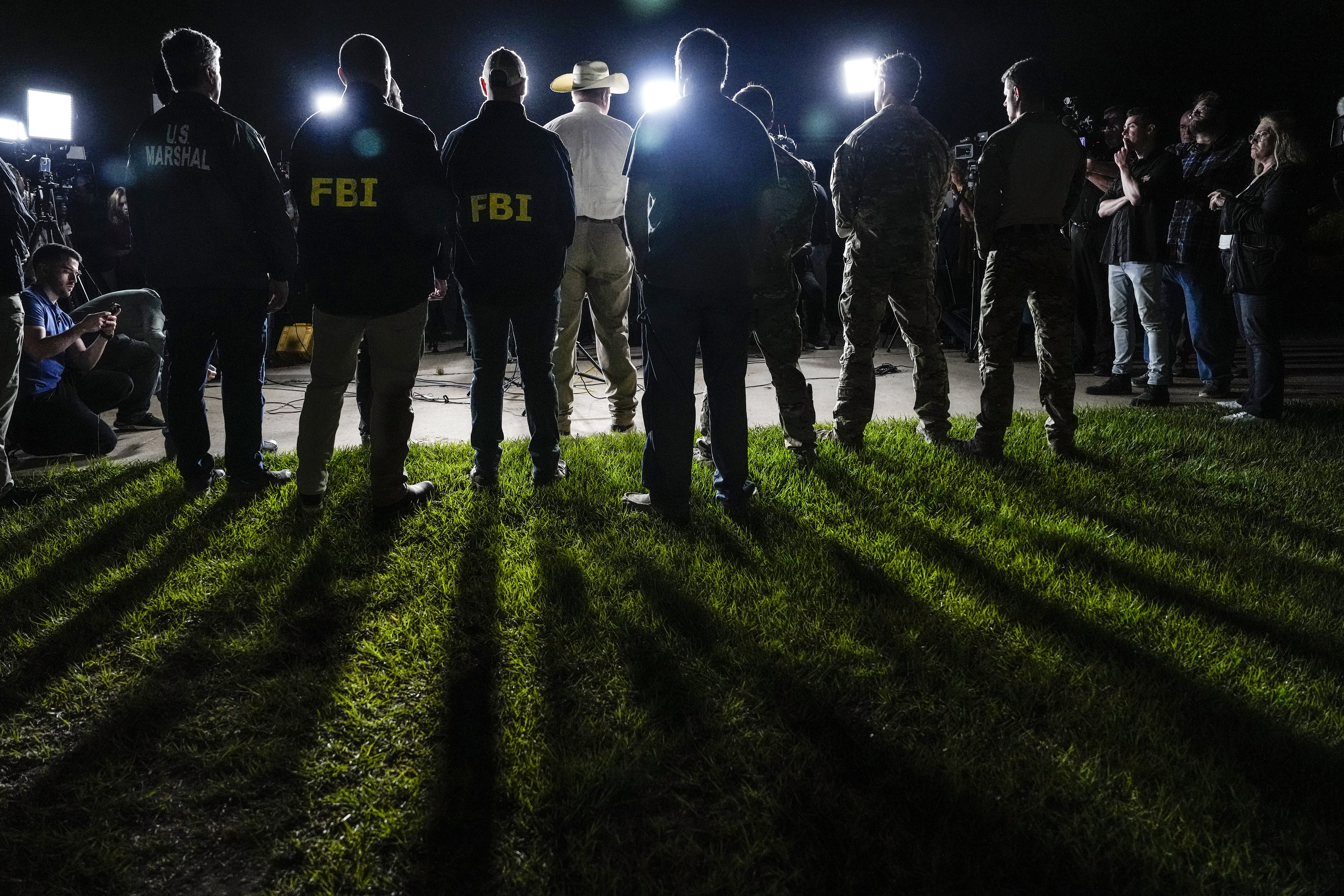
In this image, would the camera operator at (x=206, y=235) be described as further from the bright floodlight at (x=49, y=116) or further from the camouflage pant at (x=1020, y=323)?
the bright floodlight at (x=49, y=116)

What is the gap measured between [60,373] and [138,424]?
75 cm

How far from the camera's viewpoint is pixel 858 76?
9.59 m

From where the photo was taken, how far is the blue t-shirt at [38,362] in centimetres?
427

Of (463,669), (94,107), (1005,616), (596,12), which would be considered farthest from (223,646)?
(596,12)

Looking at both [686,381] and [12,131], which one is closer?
[686,381]

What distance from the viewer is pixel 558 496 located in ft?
11.4

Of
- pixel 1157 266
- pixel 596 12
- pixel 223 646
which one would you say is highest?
pixel 596 12

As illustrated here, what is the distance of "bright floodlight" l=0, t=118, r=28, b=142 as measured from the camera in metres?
7.44

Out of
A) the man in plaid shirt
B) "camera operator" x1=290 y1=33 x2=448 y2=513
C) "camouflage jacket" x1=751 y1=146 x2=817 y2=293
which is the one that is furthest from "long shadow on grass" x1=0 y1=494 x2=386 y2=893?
the man in plaid shirt

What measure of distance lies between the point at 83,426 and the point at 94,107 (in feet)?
29.9

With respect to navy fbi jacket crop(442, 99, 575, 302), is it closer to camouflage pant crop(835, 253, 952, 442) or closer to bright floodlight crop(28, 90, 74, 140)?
camouflage pant crop(835, 253, 952, 442)

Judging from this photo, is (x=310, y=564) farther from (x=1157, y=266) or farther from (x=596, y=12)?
(x=596, y=12)

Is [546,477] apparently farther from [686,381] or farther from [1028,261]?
[1028,261]

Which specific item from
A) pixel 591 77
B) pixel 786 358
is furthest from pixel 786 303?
pixel 591 77
